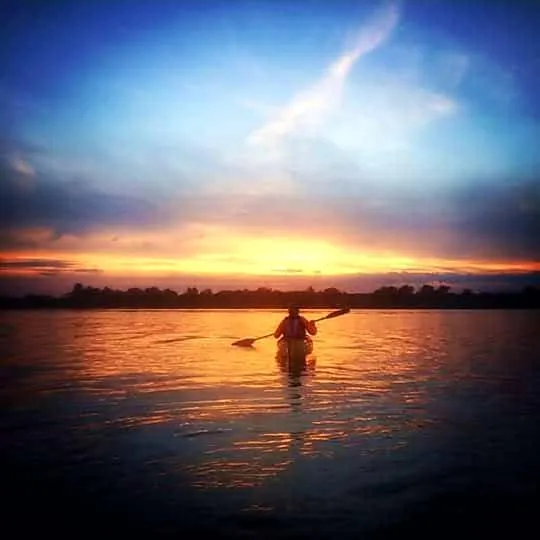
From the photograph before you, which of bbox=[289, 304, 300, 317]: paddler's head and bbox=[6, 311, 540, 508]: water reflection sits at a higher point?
bbox=[289, 304, 300, 317]: paddler's head

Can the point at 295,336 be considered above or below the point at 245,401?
above

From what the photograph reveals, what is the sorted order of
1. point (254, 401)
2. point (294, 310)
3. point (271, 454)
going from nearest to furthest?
point (271, 454)
point (254, 401)
point (294, 310)

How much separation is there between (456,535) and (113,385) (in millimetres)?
Answer: 12748

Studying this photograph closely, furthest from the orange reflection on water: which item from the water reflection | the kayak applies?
the kayak

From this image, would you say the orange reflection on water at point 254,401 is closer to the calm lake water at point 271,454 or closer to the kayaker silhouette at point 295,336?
the calm lake water at point 271,454

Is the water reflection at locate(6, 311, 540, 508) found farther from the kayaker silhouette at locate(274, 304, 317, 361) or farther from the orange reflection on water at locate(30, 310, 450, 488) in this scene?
the kayaker silhouette at locate(274, 304, 317, 361)

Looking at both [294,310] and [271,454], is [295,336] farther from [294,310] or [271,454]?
[271,454]

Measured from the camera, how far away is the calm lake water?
678cm

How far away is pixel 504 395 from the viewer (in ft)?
50.7

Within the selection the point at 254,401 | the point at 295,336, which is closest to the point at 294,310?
the point at 295,336

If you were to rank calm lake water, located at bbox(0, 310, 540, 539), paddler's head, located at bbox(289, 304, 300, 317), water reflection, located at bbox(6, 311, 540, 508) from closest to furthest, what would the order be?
calm lake water, located at bbox(0, 310, 540, 539) < water reflection, located at bbox(6, 311, 540, 508) < paddler's head, located at bbox(289, 304, 300, 317)

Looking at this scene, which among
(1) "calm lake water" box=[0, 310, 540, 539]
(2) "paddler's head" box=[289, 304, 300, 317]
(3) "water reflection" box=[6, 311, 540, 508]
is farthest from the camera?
(2) "paddler's head" box=[289, 304, 300, 317]

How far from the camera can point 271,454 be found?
9.38 metres

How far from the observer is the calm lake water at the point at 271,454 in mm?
6777
